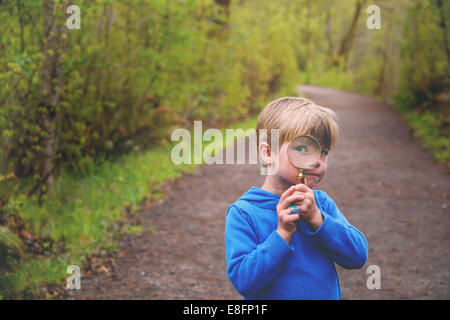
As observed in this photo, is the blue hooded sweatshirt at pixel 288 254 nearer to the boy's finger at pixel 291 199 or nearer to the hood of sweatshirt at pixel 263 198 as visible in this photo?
the hood of sweatshirt at pixel 263 198

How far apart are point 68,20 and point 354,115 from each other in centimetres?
1308

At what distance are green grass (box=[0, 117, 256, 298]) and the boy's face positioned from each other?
8.94 ft

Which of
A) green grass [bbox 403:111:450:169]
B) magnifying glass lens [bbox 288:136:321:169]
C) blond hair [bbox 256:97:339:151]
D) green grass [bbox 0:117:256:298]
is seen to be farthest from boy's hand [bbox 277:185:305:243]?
green grass [bbox 403:111:450:169]

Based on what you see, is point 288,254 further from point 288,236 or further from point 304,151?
point 304,151

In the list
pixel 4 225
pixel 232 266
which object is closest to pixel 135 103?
pixel 4 225

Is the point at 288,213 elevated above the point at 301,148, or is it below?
below

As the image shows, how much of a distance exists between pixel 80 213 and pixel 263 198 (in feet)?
12.2

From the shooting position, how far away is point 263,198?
5.92 ft

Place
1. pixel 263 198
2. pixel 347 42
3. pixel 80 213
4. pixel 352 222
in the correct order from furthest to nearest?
pixel 347 42 → pixel 352 222 → pixel 80 213 → pixel 263 198

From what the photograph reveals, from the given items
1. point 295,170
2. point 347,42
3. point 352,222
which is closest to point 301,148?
point 295,170

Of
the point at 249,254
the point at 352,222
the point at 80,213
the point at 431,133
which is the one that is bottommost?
the point at 352,222

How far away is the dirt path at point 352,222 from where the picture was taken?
4.14 metres

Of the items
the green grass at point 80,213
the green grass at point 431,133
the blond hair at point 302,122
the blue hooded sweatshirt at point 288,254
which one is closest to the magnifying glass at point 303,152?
the blond hair at point 302,122

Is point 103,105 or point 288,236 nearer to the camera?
point 288,236
